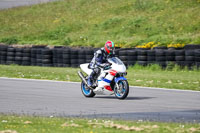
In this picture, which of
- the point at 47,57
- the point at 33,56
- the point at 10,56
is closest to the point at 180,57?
the point at 47,57

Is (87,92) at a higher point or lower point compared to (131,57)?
lower

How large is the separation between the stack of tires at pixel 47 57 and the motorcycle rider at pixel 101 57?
10.2m

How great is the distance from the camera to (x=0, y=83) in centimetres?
1449

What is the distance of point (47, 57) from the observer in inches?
852

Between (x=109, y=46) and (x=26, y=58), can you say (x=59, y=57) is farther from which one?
(x=109, y=46)

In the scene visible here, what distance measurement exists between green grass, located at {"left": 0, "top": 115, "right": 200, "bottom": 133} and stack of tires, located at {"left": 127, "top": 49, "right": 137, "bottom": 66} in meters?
11.7

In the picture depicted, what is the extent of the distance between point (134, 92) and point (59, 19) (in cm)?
2292

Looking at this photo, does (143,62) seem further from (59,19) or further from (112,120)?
(59,19)

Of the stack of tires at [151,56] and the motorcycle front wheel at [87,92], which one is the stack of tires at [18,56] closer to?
the stack of tires at [151,56]

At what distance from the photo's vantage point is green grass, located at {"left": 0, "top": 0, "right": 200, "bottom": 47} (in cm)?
2705

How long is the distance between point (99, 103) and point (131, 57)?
30.5 ft

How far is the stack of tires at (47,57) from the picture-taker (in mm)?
21531

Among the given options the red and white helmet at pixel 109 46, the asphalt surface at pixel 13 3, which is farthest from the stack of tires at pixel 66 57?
the asphalt surface at pixel 13 3

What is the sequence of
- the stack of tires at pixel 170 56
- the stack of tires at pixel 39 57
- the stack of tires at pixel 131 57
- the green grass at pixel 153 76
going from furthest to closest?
the stack of tires at pixel 39 57
the stack of tires at pixel 131 57
the stack of tires at pixel 170 56
the green grass at pixel 153 76
